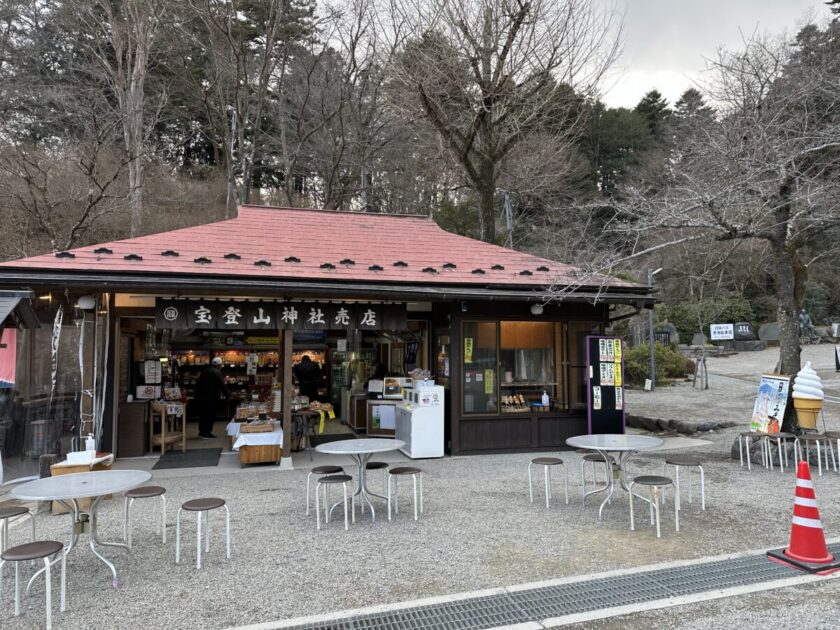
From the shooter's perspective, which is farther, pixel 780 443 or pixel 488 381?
pixel 488 381

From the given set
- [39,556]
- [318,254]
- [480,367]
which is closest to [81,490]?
[39,556]

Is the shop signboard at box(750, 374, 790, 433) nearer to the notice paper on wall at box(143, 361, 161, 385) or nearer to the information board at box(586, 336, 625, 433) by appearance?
the information board at box(586, 336, 625, 433)

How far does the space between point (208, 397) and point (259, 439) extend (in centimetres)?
353

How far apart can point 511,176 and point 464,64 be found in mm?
5416

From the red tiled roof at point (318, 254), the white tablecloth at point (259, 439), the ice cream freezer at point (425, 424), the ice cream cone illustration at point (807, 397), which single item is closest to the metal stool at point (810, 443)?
the ice cream cone illustration at point (807, 397)

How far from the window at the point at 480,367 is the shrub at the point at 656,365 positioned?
10.0 metres

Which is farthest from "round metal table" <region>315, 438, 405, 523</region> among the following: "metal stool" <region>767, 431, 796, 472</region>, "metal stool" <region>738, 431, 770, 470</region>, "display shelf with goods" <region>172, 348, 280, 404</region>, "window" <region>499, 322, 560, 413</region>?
"display shelf with goods" <region>172, 348, 280, 404</region>

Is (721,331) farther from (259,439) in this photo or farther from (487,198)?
(259,439)

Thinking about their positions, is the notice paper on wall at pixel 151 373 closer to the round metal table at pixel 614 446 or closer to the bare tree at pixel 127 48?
the bare tree at pixel 127 48

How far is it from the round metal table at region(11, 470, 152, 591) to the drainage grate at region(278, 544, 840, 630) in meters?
1.93

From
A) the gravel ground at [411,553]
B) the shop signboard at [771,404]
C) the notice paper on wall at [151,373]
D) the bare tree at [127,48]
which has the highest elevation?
the bare tree at [127,48]

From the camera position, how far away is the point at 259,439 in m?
8.73

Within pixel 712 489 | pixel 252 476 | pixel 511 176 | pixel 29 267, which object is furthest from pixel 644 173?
pixel 29 267

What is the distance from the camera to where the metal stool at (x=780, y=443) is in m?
7.80
